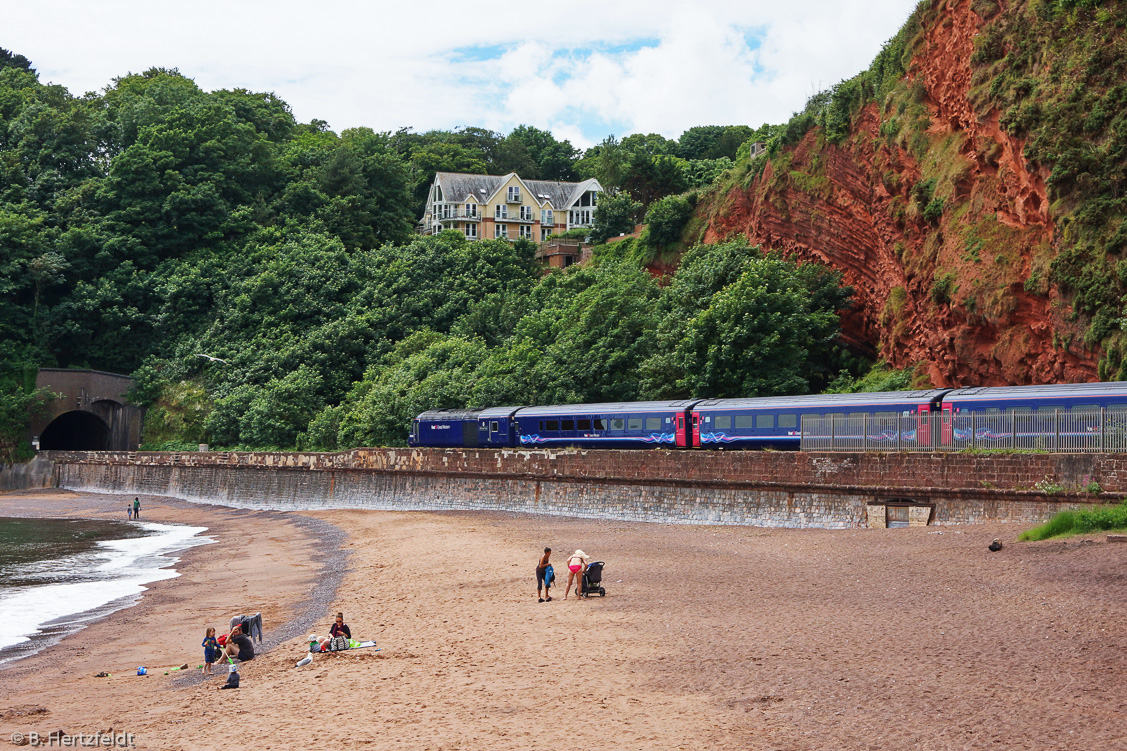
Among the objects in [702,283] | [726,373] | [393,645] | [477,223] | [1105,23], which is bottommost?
[393,645]

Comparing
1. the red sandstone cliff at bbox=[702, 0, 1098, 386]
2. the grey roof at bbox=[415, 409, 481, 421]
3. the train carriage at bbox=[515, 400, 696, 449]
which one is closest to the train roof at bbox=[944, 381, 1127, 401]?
the red sandstone cliff at bbox=[702, 0, 1098, 386]

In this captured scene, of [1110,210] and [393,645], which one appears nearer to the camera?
[393,645]

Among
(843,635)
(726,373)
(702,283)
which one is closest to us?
(843,635)

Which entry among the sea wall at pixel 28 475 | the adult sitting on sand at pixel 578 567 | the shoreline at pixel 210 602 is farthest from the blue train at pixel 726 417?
the sea wall at pixel 28 475

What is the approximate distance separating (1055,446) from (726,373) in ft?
49.0

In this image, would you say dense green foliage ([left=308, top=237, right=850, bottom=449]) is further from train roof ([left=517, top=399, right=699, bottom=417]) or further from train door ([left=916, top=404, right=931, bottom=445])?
train door ([left=916, top=404, right=931, bottom=445])

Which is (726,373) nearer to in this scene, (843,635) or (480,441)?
(480,441)

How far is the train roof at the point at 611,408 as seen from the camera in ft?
109

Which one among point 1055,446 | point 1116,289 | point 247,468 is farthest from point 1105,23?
point 247,468

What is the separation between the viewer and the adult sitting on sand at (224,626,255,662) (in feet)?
49.0

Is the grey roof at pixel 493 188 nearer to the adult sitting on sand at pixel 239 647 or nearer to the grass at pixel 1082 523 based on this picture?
the grass at pixel 1082 523

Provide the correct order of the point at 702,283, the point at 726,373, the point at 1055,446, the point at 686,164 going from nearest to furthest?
the point at 1055,446, the point at 726,373, the point at 702,283, the point at 686,164

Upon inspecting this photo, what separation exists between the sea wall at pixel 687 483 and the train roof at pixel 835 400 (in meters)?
3.28

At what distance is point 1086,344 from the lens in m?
26.4
